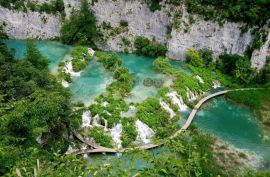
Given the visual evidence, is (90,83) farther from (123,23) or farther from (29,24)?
(29,24)

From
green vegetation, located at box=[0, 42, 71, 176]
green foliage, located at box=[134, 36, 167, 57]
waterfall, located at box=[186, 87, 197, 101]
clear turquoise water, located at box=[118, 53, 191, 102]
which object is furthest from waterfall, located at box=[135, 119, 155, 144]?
green foliage, located at box=[134, 36, 167, 57]

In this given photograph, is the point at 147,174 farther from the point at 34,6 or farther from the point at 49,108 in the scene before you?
the point at 34,6

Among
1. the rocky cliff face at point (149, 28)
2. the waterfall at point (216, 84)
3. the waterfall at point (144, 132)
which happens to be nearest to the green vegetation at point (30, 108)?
the waterfall at point (144, 132)

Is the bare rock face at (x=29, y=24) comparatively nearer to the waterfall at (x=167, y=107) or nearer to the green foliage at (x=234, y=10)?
the green foliage at (x=234, y=10)

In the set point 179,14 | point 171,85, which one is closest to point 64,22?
point 179,14

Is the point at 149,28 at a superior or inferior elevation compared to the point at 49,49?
superior

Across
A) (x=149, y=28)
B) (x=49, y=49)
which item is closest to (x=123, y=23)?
(x=149, y=28)

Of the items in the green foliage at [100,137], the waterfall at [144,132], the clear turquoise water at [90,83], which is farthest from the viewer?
the clear turquoise water at [90,83]

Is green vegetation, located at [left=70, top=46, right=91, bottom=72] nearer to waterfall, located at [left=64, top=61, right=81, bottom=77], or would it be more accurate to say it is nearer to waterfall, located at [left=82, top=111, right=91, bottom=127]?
waterfall, located at [left=64, top=61, right=81, bottom=77]
